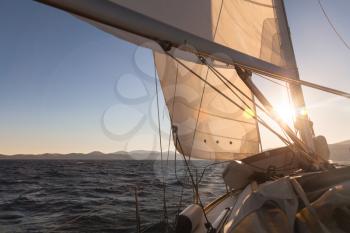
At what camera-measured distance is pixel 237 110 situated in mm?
6867

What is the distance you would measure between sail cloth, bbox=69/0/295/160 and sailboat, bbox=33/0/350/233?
2 centimetres

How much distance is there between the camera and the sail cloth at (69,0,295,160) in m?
4.17

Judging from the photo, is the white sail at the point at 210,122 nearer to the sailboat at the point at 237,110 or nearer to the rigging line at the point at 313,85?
the sailboat at the point at 237,110

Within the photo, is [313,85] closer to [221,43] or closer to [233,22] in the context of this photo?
[221,43]

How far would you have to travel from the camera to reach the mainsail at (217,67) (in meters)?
4.09

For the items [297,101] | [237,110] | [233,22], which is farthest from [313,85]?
[237,110]

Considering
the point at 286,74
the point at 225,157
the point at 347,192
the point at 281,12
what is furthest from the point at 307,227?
the point at 225,157

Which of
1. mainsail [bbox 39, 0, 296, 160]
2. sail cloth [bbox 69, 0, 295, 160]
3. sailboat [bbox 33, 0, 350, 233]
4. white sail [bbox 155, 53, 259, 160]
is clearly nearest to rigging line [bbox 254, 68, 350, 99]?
sailboat [bbox 33, 0, 350, 233]

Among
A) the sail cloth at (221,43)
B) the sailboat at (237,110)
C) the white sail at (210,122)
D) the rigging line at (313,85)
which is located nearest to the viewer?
the sailboat at (237,110)

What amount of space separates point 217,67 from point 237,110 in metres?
2.71

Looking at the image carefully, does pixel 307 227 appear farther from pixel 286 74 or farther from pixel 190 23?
pixel 190 23

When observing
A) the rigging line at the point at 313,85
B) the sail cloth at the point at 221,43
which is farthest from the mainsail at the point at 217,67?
the rigging line at the point at 313,85

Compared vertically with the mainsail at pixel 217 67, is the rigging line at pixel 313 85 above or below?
below

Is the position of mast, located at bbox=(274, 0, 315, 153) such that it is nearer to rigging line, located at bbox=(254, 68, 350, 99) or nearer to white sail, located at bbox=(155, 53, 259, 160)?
rigging line, located at bbox=(254, 68, 350, 99)
